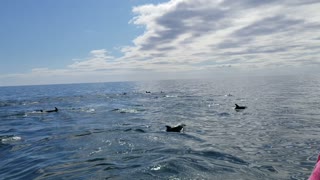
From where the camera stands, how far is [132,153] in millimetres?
20094

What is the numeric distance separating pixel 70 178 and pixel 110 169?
2.19 meters

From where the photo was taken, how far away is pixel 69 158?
1961 cm

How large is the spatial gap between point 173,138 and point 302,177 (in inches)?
452

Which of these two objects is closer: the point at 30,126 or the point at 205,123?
the point at 205,123

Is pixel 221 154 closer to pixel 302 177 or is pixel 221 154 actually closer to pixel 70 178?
pixel 302 177

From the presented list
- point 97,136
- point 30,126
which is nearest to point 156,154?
point 97,136

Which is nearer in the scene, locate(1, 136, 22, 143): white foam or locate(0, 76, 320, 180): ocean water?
locate(0, 76, 320, 180): ocean water

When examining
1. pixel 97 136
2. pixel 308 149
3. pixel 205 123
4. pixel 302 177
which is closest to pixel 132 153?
pixel 97 136

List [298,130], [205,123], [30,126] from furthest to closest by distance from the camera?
[30,126] < [205,123] < [298,130]

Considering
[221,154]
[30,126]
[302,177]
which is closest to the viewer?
[302,177]

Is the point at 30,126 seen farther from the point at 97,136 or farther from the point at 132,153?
the point at 132,153

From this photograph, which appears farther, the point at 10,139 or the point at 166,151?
the point at 10,139

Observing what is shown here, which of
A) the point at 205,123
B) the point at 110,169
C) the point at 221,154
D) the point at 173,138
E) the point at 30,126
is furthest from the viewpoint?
the point at 30,126

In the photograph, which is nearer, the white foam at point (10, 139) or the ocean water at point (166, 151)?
the ocean water at point (166, 151)
